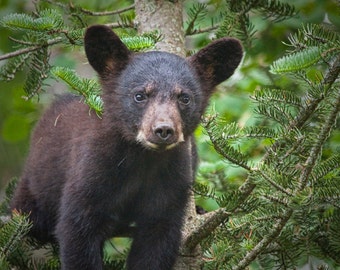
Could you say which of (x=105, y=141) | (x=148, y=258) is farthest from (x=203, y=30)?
(x=148, y=258)

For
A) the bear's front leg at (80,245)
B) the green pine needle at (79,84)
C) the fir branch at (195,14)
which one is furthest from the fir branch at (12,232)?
the fir branch at (195,14)

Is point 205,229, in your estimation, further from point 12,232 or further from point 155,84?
point 12,232

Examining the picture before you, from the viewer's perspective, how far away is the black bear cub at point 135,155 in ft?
17.4

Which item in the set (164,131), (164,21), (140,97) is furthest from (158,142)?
(164,21)

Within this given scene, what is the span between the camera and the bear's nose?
4.89 metres

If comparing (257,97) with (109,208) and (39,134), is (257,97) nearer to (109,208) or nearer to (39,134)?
(109,208)

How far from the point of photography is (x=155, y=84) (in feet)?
17.3

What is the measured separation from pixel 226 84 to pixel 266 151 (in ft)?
10.9

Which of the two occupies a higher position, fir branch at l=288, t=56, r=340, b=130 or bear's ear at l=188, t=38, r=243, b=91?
fir branch at l=288, t=56, r=340, b=130

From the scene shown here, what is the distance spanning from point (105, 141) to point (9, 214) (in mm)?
1538

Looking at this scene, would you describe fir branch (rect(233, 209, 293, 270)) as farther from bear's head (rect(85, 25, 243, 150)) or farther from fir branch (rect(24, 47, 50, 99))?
fir branch (rect(24, 47, 50, 99))

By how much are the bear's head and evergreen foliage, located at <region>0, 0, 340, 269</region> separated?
10.3 inches

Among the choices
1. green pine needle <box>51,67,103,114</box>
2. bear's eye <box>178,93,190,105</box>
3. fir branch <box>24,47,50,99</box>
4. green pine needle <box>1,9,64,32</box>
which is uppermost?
green pine needle <box>1,9,64,32</box>

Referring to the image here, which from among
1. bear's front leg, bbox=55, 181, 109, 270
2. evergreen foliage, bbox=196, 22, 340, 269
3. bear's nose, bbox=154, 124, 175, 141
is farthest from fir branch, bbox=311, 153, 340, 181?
bear's front leg, bbox=55, 181, 109, 270
